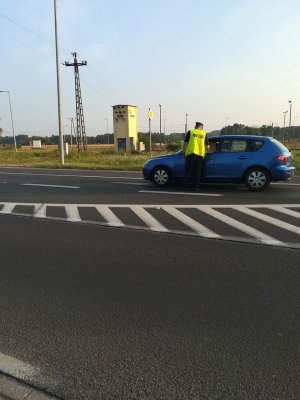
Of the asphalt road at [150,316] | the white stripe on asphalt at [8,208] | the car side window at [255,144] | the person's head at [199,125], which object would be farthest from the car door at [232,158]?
the white stripe on asphalt at [8,208]

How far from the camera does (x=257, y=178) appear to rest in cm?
1160

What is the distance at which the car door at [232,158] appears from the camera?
11625 mm

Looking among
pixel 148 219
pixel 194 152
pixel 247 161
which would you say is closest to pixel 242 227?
pixel 148 219

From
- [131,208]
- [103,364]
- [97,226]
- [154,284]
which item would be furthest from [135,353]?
[131,208]

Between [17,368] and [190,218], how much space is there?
18.0ft

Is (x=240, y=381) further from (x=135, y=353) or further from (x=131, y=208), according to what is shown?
(x=131, y=208)

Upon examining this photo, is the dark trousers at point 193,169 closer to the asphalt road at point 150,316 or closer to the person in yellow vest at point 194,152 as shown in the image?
the person in yellow vest at point 194,152

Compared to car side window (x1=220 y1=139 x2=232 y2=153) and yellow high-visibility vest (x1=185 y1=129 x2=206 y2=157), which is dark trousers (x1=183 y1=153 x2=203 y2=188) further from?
car side window (x1=220 y1=139 x2=232 y2=153)

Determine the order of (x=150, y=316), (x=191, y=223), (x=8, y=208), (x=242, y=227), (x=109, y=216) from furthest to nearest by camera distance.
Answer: (x=8, y=208) < (x=109, y=216) < (x=191, y=223) < (x=242, y=227) < (x=150, y=316)

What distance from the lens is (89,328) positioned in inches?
143

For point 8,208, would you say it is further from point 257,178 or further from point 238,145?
point 257,178

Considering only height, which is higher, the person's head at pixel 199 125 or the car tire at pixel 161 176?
the person's head at pixel 199 125

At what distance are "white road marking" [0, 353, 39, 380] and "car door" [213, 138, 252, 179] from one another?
373 inches

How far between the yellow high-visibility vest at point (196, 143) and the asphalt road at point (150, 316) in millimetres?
5080
